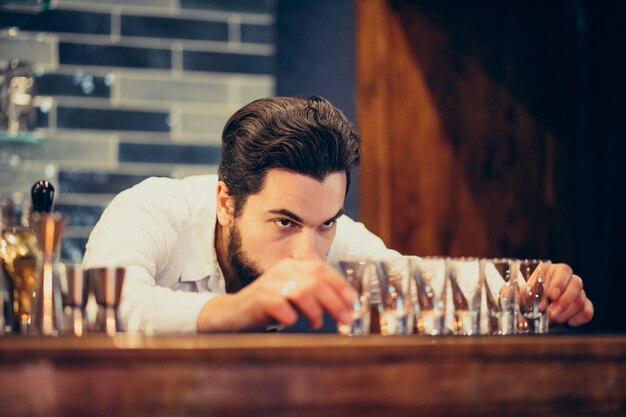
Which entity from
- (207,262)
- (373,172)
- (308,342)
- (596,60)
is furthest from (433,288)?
(596,60)

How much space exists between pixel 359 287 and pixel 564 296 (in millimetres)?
578

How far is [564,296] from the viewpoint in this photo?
1.80 m

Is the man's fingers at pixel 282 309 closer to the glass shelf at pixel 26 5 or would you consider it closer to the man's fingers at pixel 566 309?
the man's fingers at pixel 566 309

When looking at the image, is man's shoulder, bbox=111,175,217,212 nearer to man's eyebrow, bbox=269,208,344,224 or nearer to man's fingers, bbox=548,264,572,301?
man's eyebrow, bbox=269,208,344,224

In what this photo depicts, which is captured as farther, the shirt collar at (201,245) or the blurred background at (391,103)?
the blurred background at (391,103)

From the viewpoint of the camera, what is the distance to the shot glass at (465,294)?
1476 mm

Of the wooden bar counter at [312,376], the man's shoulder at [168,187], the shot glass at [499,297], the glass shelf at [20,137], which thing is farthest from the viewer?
the glass shelf at [20,137]

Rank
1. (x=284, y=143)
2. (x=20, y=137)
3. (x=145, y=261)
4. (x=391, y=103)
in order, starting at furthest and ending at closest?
(x=391, y=103)
(x=20, y=137)
(x=284, y=143)
(x=145, y=261)

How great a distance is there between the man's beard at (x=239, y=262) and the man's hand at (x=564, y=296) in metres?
0.84

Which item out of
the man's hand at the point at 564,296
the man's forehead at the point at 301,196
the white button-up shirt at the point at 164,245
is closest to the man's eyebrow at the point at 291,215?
the man's forehead at the point at 301,196

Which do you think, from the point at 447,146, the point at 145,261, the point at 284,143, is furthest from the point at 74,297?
the point at 447,146

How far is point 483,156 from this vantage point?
3.04 metres

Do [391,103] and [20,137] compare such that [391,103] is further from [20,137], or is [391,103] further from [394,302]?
[394,302]

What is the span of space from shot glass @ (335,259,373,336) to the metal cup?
338mm
